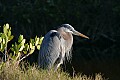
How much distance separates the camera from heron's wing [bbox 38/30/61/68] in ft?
22.2

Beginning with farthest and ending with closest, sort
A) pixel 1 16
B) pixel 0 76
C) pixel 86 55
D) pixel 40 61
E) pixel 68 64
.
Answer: pixel 1 16 < pixel 86 55 < pixel 68 64 < pixel 40 61 < pixel 0 76

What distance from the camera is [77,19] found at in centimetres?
1461

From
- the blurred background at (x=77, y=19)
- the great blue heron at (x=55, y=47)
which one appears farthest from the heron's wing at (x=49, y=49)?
the blurred background at (x=77, y=19)

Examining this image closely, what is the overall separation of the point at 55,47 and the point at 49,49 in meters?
0.11

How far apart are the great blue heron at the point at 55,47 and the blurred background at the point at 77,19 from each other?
6183 millimetres

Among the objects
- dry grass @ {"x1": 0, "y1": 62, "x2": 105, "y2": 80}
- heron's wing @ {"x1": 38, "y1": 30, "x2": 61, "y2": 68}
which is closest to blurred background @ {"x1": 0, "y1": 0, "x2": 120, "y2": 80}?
heron's wing @ {"x1": 38, "y1": 30, "x2": 61, "y2": 68}

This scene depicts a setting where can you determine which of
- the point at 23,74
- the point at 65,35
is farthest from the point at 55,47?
the point at 23,74

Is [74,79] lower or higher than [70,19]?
higher

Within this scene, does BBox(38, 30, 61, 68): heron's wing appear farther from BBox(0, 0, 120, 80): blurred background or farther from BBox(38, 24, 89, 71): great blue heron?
BBox(0, 0, 120, 80): blurred background

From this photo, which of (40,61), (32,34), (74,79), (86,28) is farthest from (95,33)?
(74,79)

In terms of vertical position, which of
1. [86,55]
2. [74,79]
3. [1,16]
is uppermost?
[74,79]

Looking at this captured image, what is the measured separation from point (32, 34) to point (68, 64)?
275cm

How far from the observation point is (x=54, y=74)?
5.22 meters

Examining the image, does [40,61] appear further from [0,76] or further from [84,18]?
[84,18]
